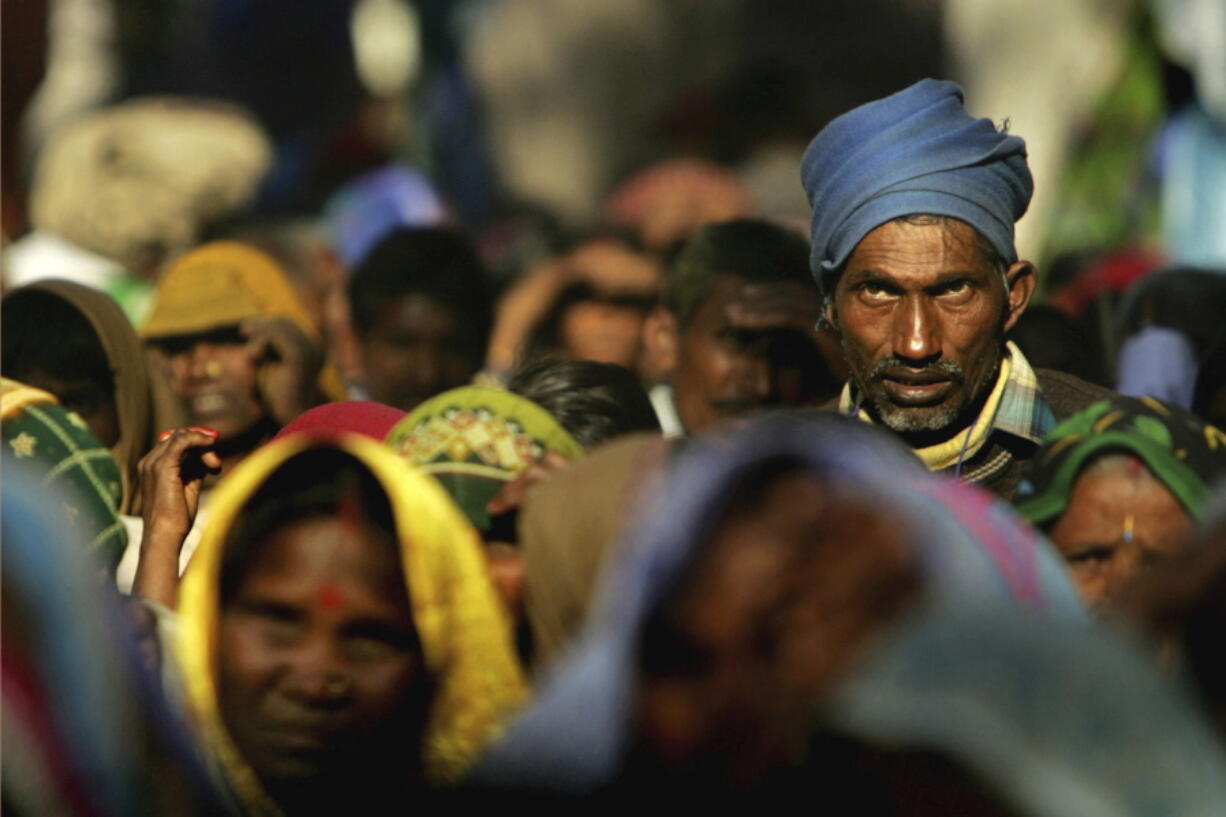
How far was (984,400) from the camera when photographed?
509 cm

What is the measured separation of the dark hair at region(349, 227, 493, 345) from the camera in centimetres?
758

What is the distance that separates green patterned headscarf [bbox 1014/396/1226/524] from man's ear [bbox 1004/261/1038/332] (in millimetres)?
1137

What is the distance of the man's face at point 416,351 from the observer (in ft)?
23.7

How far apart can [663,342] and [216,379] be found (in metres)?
1.25

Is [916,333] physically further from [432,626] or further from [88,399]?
[88,399]

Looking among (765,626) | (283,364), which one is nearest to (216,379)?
(283,364)

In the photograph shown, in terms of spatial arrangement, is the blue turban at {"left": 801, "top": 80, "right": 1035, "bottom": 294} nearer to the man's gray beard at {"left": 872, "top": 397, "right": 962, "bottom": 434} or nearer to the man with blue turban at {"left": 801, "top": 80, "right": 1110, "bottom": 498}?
the man with blue turban at {"left": 801, "top": 80, "right": 1110, "bottom": 498}

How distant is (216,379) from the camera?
649 cm

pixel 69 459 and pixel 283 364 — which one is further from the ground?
pixel 69 459

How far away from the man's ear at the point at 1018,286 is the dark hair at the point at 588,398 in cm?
81

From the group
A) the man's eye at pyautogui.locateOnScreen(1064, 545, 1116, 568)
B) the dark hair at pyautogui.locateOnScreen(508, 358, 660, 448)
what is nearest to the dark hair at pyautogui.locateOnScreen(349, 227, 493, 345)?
the dark hair at pyautogui.locateOnScreen(508, 358, 660, 448)

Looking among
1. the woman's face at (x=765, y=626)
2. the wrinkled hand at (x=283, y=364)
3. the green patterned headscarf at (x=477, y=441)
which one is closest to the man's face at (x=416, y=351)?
the wrinkled hand at (x=283, y=364)

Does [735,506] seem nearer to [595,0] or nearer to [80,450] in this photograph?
[80,450]

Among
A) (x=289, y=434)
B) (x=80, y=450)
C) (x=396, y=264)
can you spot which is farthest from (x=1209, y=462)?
(x=396, y=264)
